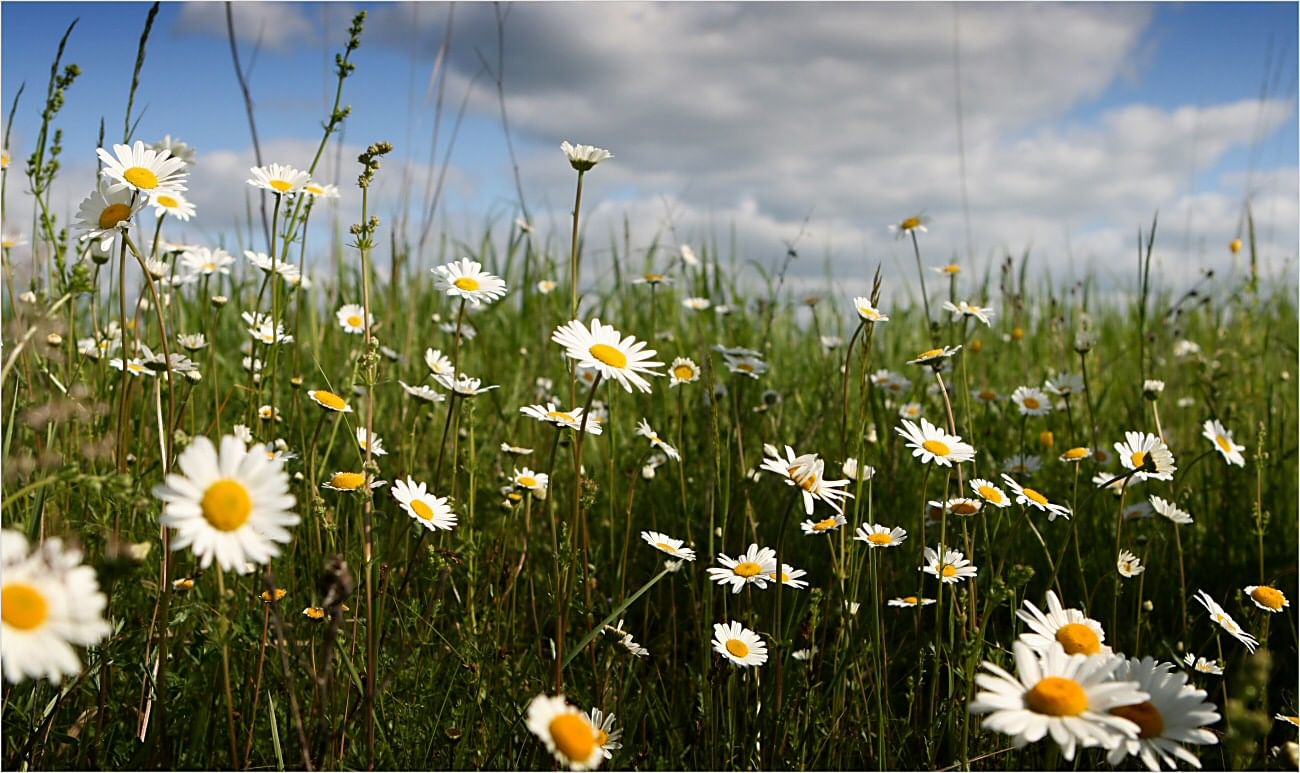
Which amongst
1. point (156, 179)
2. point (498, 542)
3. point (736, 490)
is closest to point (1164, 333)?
point (736, 490)

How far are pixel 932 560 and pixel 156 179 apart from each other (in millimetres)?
1309

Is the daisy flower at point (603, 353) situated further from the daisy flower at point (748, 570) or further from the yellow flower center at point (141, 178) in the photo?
the yellow flower center at point (141, 178)

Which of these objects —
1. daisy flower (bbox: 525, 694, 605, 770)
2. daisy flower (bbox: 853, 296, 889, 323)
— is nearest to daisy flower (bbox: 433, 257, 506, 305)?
daisy flower (bbox: 853, 296, 889, 323)

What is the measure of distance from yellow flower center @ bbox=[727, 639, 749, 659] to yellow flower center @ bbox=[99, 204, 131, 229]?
1.05m

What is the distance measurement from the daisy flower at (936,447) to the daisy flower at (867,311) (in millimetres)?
178

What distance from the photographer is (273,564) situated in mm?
1885

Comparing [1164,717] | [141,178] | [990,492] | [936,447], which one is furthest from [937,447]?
[141,178]

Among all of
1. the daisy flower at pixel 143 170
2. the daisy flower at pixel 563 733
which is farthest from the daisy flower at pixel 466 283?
the daisy flower at pixel 563 733

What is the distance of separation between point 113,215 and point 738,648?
1.08 meters

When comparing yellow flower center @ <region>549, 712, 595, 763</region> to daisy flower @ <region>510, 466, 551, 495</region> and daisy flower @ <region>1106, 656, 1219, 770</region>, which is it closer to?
daisy flower @ <region>1106, 656, 1219, 770</region>

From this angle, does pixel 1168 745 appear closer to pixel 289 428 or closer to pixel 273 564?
pixel 273 564

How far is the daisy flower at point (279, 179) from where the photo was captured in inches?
68.0

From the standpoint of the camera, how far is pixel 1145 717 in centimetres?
97

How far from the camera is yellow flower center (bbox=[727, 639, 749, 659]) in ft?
4.99
